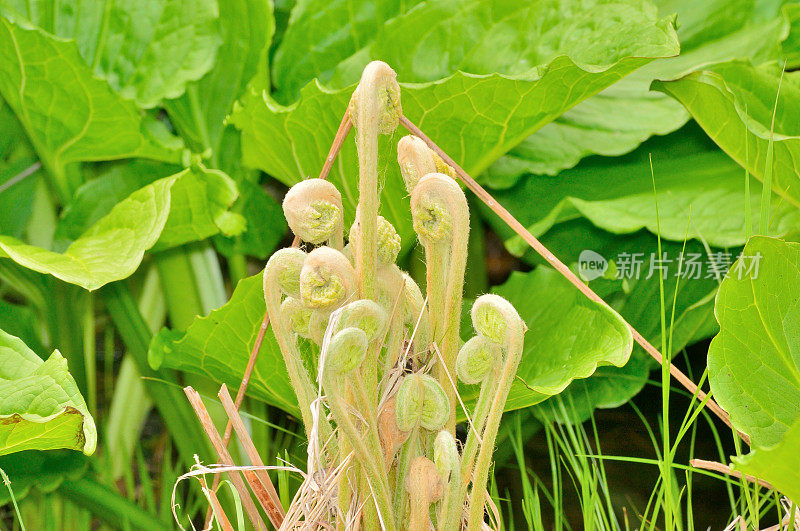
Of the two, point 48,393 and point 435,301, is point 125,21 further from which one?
point 435,301

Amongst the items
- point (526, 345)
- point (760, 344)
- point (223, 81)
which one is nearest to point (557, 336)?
point (526, 345)

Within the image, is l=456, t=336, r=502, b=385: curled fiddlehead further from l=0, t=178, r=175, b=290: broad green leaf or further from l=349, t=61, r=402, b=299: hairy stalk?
l=0, t=178, r=175, b=290: broad green leaf

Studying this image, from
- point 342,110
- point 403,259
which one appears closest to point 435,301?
point 342,110

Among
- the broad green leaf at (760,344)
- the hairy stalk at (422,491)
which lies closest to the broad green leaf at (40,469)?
the hairy stalk at (422,491)

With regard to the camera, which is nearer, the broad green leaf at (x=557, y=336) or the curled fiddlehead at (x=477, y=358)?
the curled fiddlehead at (x=477, y=358)

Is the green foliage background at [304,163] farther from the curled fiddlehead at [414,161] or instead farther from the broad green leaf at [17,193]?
the curled fiddlehead at [414,161]

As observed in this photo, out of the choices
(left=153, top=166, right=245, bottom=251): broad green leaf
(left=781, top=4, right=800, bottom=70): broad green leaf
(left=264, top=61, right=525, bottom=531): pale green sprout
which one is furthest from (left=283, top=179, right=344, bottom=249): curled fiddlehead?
(left=781, top=4, right=800, bottom=70): broad green leaf

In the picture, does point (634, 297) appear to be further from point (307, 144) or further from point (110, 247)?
point (110, 247)
